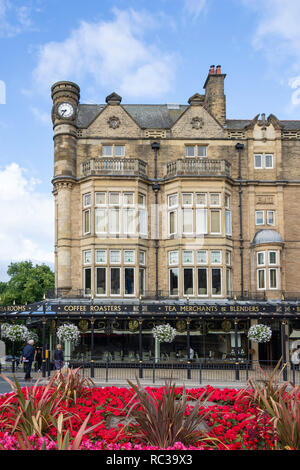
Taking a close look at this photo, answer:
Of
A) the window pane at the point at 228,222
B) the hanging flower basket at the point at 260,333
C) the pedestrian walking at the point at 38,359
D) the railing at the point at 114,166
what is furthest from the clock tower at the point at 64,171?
the hanging flower basket at the point at 260,333

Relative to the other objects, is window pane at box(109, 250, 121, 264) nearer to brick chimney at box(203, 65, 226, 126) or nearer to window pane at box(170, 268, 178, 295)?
window pane at box(170, 268, 178, 295)

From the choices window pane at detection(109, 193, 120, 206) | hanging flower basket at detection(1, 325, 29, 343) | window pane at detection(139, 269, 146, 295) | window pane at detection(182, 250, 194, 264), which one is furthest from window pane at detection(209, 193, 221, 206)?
hanging flower basket at detection(1, 325, 29, 343)

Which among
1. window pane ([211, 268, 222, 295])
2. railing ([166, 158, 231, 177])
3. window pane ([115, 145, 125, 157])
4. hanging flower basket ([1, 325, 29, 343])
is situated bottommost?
hanging flower basket ([1, 325, 29, 343])

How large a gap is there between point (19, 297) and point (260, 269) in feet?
111

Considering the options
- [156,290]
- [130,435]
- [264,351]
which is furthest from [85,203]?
[130,435]

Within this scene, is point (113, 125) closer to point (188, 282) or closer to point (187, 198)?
point (187, 198)

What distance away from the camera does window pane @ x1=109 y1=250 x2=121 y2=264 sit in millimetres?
32250

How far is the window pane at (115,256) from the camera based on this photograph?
106 ft

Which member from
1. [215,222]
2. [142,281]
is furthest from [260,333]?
[142,281]

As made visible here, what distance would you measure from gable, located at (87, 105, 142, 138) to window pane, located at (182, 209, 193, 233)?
266 inches

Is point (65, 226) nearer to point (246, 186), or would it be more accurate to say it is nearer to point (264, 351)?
point (246, 186)

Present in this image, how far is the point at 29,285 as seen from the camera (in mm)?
56594

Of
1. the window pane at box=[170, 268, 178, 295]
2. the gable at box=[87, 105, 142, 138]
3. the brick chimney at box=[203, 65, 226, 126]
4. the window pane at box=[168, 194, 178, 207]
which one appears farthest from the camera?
the brick chimney at box=[203, 65, 226, 126]

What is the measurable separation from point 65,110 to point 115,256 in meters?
10.9
